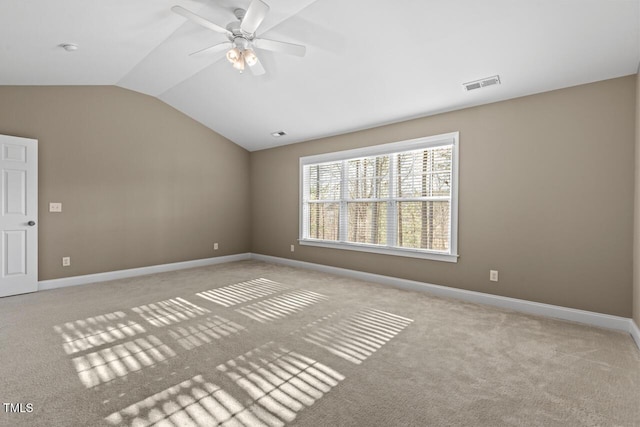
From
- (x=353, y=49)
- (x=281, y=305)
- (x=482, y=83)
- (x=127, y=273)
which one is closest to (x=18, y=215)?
(x=127, y=273)

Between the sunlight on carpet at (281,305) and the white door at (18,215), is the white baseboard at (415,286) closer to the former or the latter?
the white door at (18,215)

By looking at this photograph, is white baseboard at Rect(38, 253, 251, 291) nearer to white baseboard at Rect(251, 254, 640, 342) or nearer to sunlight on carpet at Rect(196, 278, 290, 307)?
sunlight on carpet at Rect(196, 278, 290, 307)

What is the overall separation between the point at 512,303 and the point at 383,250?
1762 millimetres

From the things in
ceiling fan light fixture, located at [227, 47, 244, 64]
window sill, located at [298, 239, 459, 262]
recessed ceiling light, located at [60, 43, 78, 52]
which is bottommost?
→ window sill, located at [298, 239, 459, 262]

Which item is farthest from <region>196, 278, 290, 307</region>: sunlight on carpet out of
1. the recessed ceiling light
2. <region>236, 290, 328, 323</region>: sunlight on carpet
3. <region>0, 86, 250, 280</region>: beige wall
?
the recessed ceiling light

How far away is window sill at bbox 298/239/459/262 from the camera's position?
4.09 m

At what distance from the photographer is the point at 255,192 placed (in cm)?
680

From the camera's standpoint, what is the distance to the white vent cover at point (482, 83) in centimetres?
329

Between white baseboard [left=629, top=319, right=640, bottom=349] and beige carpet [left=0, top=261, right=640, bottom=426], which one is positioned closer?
beige carpet [left=0, top=261, right=640, bottom=426]

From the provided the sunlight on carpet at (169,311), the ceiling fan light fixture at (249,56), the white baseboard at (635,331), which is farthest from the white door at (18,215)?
the white baseboard at (635,331)

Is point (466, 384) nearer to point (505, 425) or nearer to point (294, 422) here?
point (505, 425)

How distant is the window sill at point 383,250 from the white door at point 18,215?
3.90 m

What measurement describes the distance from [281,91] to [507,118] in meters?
2.87

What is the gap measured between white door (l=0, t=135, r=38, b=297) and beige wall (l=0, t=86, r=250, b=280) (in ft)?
0.38
